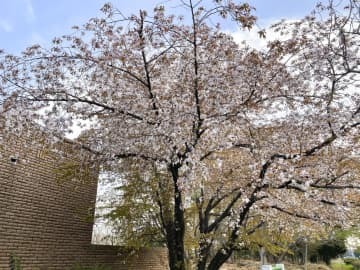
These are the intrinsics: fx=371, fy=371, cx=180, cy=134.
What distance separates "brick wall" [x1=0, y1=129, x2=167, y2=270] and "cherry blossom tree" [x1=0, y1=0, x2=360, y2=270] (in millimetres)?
1505

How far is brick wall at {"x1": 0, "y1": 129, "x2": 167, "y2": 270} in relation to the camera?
682 centimetres

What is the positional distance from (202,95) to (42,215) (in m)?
4.67

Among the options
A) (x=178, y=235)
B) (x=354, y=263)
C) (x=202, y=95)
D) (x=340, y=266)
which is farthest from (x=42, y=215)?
(x=354, y=263)

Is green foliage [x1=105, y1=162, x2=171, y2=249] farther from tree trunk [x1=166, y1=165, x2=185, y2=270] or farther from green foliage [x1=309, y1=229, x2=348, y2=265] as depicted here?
green foliage [x1=309, y1=229, x2=348, y2=265]

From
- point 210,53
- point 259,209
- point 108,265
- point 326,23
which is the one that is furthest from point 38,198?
point 326,23

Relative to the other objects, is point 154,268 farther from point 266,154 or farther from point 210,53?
point 210,53

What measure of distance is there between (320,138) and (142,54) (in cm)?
278

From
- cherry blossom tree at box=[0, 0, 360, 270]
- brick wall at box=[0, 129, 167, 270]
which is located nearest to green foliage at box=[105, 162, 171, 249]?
brick wall at box=[0, 129, 167, 270]

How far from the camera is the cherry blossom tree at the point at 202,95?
15.5 feet

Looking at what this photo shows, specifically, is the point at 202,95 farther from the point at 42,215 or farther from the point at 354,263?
the point at 354,263

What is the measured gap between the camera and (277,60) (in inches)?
189

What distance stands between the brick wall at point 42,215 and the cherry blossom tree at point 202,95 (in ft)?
4.94

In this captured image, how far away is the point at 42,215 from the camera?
7609mm

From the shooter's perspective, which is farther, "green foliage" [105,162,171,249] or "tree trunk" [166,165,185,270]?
"green foliage" [105,162,171,249]
